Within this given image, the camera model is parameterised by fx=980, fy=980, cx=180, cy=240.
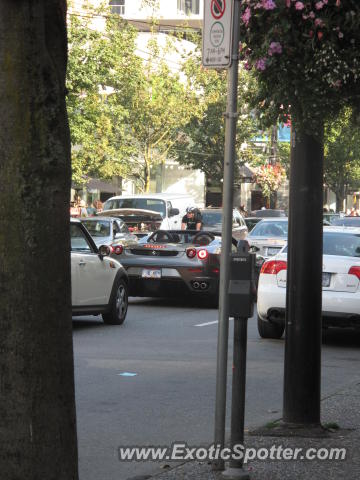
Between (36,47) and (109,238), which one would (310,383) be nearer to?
(36,47)

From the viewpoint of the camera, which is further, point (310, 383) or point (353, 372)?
point (353, 372)

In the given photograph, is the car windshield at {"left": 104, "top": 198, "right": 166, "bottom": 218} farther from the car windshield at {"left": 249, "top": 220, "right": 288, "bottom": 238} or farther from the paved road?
the paved road

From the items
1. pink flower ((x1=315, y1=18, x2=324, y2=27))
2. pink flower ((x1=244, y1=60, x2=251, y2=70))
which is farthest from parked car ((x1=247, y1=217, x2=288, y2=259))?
pink flower ((x1=315, y1=18, x2=324, y2=27))

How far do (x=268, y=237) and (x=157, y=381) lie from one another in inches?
466

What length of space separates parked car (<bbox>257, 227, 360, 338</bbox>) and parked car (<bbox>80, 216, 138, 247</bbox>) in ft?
28.0

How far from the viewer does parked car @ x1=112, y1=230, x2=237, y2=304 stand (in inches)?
666

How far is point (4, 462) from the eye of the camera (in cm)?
411

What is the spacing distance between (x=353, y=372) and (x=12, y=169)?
7.02 meters

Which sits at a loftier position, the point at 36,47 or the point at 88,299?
the point at 36,47

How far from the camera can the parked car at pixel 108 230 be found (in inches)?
848

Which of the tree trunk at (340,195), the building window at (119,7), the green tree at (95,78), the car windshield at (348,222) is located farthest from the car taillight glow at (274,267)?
the building window at (119,7)

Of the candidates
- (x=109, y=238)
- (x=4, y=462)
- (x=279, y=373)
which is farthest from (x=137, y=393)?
(x=109, y=238)

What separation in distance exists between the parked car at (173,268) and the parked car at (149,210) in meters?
9.62

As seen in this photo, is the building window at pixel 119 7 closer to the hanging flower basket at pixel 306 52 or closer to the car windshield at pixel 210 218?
the car windshield at pixel 210 218
